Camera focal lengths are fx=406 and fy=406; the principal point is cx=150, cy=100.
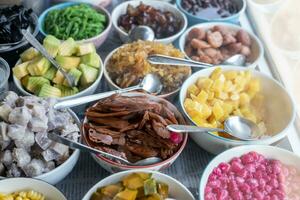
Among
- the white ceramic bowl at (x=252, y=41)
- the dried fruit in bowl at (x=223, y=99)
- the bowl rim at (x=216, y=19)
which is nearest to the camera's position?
the dried fruit in bowl at (x=223, y=99)

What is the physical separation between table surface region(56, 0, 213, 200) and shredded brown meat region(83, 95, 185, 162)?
0.09 m

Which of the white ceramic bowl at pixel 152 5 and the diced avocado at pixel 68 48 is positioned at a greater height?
the diced avocado at pixel 68 48

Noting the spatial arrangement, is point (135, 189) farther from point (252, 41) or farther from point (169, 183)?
point (252, 41)

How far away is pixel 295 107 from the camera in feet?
3.78

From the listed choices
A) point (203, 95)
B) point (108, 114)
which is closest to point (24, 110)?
point (108, 114)

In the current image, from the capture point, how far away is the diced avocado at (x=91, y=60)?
1.26 m

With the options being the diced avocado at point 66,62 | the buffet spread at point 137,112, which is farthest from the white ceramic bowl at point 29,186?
the diced avocado at point 66,62

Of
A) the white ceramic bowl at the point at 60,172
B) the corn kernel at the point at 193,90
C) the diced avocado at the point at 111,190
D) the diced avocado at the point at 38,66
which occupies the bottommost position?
the white ceramic bowl at the point at 60,172

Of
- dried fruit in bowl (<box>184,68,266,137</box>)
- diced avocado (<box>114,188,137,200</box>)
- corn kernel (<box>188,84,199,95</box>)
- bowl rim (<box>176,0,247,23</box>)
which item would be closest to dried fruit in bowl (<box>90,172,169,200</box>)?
diced avocado (<box>114,188,137,200</box>)

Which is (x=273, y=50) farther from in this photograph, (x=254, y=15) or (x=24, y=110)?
(x=24, y=110)

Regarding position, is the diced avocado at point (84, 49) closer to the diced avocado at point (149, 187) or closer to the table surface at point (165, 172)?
the table surface at point (165, 172)

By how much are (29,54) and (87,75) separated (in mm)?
197

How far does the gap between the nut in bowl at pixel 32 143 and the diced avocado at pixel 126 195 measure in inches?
7.0

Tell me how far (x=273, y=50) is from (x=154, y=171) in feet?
2.32
